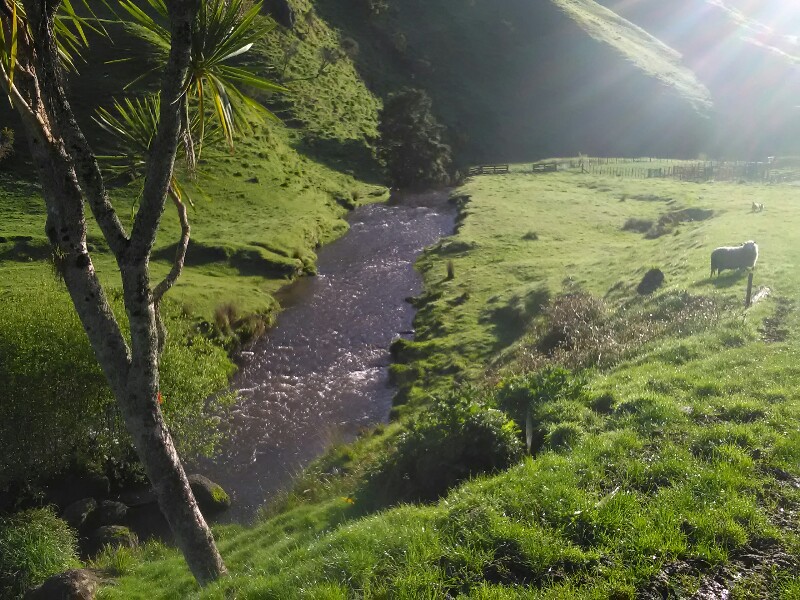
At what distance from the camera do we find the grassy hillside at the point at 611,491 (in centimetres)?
834

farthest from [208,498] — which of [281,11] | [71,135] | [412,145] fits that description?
[281,11]

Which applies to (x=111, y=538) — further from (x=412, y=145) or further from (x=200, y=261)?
(x=412, y=145)

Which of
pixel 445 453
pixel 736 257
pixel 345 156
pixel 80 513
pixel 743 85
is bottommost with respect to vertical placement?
pixel 80 513

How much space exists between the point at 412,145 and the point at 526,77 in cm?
5348

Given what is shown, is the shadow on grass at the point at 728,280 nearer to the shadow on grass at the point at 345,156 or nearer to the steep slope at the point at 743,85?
the shadow on grass at the point at 345,156

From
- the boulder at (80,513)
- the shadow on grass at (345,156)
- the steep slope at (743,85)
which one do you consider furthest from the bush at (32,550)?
the steep slope at (743,85)

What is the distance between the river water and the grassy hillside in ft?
11.0

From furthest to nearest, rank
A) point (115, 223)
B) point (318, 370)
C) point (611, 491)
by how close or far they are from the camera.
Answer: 1. point (318, 370)
2. point (115, 223)
3. point (611, 491)

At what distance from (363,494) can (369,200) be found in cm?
6266

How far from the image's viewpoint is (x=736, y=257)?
25.9 metres

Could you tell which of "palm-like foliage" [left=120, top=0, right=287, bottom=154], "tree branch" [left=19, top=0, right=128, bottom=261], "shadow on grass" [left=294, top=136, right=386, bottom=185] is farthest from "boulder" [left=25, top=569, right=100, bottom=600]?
"shadow on grass" [left=294, top=136, right=386, bottom=185]

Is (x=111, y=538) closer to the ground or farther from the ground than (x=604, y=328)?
closer to the ground

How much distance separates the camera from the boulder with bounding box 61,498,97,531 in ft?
73.5

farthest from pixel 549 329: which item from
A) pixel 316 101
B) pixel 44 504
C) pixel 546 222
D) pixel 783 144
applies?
pixel 783 144
